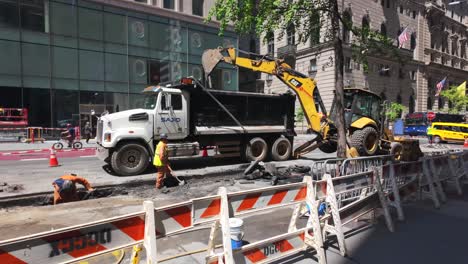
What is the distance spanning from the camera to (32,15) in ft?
76.9

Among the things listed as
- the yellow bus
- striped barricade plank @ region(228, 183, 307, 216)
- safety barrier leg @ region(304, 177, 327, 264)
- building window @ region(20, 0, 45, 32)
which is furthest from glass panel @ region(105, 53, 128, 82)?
the yellow bus

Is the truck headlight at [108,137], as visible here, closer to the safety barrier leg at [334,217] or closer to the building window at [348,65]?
the safety barrier leg at [334,217]

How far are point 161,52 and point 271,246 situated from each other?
28.1 m

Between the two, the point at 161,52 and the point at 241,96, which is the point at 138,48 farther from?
the point at 241,96

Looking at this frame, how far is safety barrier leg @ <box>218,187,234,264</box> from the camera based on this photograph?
315cm

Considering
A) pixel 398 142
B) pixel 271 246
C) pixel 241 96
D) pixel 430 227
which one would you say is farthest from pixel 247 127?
pixel 271 246

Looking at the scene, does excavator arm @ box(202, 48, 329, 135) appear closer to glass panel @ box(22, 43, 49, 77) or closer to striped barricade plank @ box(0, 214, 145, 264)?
striped barricade plank @ box(0, 214, 145, 264)

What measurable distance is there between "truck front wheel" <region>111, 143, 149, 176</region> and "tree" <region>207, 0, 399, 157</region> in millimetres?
→ 4583

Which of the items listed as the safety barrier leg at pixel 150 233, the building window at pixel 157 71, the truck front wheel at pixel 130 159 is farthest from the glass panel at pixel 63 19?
the safety barrier leg at pixel 150 233

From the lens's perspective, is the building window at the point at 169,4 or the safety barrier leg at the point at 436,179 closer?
the safety barrier leg at the point at 436,179

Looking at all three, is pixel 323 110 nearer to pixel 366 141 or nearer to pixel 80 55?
pixel 366 141

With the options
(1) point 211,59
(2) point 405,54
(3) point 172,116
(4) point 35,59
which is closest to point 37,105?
(4) point 35,59

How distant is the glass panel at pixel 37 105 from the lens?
23.5m

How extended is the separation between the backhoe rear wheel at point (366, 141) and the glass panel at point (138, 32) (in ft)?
73.1
